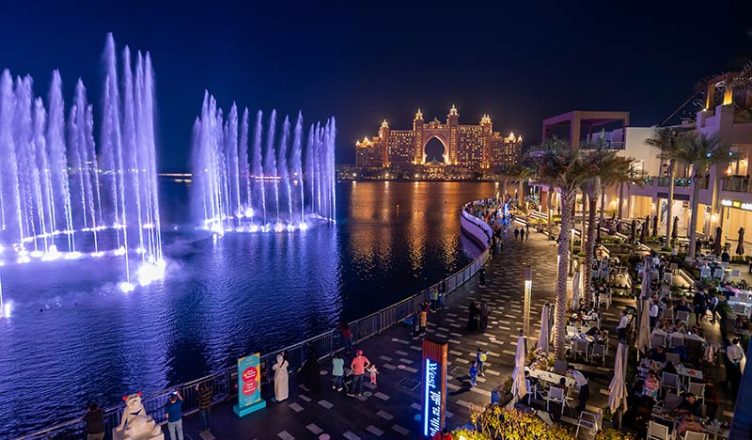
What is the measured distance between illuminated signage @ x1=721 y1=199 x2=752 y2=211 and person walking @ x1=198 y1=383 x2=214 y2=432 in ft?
110

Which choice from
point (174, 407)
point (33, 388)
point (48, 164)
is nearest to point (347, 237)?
point (48, 164)

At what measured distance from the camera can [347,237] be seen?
52031mm

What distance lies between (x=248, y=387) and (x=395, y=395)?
3976 mm

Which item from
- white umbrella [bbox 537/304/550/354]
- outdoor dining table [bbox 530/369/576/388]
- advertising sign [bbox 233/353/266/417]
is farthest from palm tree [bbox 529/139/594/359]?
advertising sign [bbox 233/353/266/417]

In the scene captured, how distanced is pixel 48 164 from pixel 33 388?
38.5m

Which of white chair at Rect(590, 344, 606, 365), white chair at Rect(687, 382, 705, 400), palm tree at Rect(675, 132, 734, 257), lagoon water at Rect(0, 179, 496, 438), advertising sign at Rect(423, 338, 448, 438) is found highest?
palm tree at Rect(675, 132, 734, 257)

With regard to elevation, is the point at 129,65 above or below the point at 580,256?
above

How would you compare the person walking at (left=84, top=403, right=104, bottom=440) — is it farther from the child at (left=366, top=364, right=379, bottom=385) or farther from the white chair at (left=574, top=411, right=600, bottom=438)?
the white chair at (left=574, top=411, right=600, bottom=438)

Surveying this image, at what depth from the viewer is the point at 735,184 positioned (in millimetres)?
31672

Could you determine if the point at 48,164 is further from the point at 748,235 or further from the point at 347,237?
the point at 748,235

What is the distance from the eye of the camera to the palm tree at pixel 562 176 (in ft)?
48.5

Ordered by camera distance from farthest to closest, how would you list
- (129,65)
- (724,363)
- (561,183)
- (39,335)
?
(129,65)
(39,335)
(561,183)
(724,363)

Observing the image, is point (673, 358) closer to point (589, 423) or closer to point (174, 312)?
point (589, 423)

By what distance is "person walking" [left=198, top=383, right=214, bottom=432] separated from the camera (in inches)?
419
